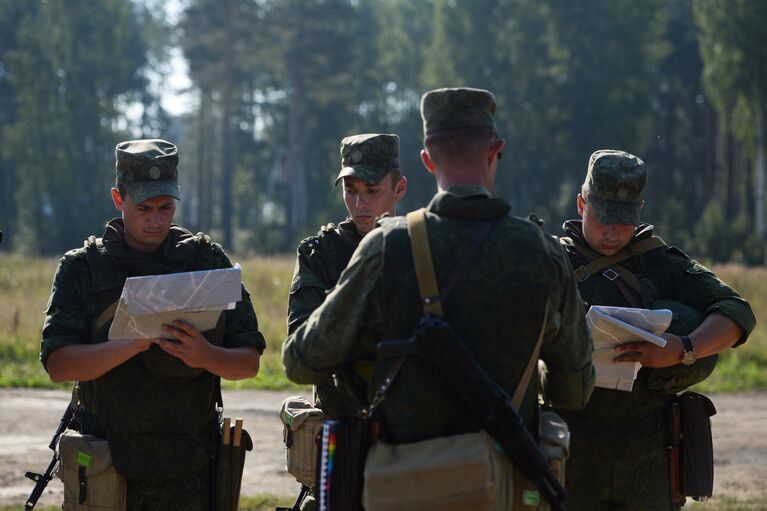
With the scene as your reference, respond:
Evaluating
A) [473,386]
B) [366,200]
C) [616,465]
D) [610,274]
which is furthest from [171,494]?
[610,274]

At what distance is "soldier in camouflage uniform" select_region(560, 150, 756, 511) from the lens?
4676 mm

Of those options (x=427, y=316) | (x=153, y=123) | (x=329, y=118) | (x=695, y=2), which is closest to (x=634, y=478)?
(x=427, y=316)

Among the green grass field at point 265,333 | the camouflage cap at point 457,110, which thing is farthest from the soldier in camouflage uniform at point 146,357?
the green grass field at point 265,333

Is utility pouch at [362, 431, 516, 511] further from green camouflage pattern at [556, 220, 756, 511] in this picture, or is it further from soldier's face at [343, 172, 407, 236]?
soldier's face at [343, 172, 407, 236]

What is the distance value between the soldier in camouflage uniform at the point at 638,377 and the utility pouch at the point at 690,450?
1.8 inches

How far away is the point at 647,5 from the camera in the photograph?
150ft

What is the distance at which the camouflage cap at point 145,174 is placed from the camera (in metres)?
4.48

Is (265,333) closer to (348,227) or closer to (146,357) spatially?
(348,227)

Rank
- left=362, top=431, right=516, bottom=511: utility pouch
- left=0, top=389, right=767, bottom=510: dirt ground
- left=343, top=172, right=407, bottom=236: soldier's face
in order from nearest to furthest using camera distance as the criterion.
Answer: left=362, top=431, right=516, bottom=511: utility pouch → left=343, top=172, right=407, bottom=236: soldier's face → left=0, top=389, right=767, bottom=510: dirt ground

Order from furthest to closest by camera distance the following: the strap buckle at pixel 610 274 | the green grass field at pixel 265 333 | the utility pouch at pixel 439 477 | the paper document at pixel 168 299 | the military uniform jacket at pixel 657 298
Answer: the green grass field at pixel 265 333 → the strap buckle at pixel 610 274 → the military uniform jacket at pixel 657 298 → the paper document at pixel 168 299 → the utility pouch at pixel 439 477

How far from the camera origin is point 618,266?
4820 mm

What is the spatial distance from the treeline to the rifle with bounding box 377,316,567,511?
122ft

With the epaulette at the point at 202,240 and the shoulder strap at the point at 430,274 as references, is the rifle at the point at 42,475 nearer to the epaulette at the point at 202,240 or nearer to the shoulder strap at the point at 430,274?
the epaulette at the point at 202,240

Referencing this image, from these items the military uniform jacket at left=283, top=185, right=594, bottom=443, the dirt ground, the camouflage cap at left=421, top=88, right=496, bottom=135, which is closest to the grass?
the dirt ground
